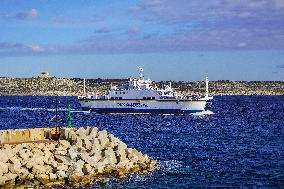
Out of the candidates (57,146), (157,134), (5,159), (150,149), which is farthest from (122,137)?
(5,159)

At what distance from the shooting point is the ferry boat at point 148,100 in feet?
295

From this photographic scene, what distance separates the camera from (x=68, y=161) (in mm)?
31344

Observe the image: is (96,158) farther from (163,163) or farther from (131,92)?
(131,92)

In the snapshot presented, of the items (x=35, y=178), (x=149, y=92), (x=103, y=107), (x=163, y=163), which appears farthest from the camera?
(x=103, y=107)

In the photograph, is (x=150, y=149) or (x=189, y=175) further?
(x=150, y=149)

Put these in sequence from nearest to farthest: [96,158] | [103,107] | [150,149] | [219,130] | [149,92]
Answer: [96,158], [150,149], [219,130], [149,92], [103,107]

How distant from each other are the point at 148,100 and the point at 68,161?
196 ft

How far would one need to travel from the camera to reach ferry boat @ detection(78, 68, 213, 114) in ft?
295

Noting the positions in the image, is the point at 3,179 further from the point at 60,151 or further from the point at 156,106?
the point at 156,106

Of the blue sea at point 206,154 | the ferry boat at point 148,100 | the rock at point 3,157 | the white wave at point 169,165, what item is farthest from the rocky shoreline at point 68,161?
Answer: the ferry boat at point 148,100

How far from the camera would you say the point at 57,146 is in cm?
3372

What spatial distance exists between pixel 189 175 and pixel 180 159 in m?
6.60

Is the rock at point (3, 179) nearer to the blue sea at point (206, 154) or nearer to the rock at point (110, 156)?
the blue sea at point (206, 154)

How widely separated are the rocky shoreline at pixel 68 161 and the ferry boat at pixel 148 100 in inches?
2087
